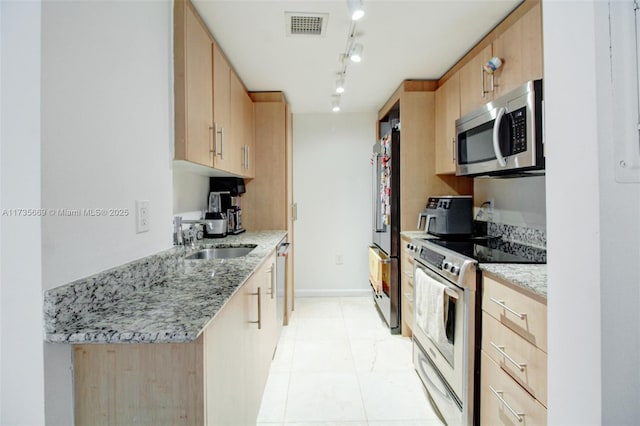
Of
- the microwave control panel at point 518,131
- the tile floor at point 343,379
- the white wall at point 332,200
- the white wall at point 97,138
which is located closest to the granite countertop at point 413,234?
the tile floor at point 343,379

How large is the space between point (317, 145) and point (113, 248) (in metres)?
3.08

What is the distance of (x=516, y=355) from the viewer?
1.22m

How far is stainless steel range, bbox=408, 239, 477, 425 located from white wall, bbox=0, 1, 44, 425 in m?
1.58

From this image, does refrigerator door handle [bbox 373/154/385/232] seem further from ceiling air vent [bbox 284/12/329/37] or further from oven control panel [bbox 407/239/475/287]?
ceiling air vent [bbox 284/12/329/37]

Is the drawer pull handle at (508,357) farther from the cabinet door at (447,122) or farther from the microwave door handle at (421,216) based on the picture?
the cabinet door at (447,122)

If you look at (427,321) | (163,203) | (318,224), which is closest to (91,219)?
(163,203)

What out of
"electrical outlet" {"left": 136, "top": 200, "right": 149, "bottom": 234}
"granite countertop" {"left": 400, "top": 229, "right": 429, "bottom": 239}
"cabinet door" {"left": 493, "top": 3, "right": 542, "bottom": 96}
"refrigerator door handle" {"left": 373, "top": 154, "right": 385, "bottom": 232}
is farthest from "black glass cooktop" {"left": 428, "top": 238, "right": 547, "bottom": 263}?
"electrical outlet" {"left": 136, "top": 200, "right": 149, "bottom": 234}

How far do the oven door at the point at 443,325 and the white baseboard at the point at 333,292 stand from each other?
1892mm

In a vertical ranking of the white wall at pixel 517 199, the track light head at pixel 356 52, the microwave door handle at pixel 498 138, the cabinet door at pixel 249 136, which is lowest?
the white wall at pixel 517 199

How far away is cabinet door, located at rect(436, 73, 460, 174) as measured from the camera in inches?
94.0

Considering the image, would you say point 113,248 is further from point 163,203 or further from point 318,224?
point 318,224

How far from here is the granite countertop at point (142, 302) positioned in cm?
75

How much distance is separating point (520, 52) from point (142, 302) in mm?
2111

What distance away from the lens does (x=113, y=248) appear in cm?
102
